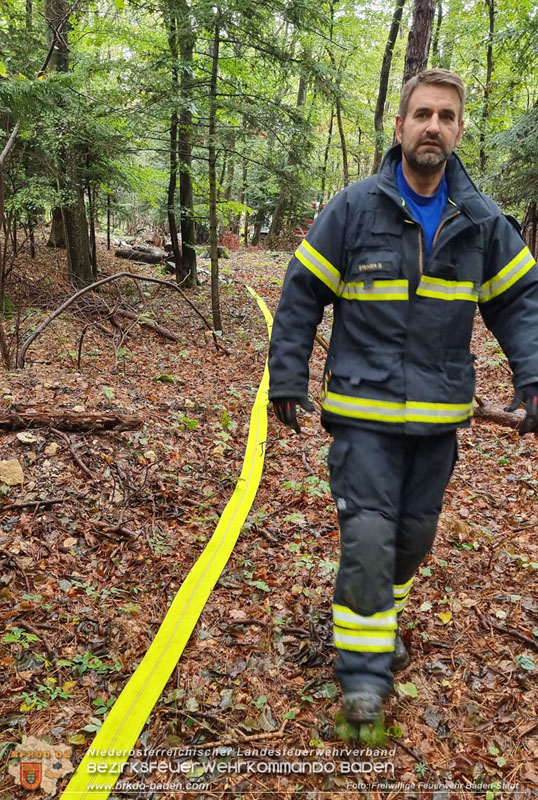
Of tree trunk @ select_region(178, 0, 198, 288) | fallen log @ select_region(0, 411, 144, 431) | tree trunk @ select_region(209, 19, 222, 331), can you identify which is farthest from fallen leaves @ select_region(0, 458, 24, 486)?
tree trunk @ select_region(178, 0, 198, 288)

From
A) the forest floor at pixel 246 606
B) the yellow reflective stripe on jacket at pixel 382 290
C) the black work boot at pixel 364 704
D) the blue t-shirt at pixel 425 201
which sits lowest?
the forest floor at pixel 246 606

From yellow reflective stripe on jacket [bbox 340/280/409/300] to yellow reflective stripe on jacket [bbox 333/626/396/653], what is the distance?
1506mm

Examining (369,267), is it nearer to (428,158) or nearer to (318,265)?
(318,265)

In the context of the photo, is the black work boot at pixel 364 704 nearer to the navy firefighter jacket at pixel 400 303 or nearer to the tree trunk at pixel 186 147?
the navy firefighter jacket at pixel 400 303

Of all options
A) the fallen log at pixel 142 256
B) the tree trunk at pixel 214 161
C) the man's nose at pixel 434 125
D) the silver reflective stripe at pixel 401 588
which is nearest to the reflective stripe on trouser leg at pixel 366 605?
the silver reflective stripe at pixel 401 588

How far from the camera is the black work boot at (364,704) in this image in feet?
6.82

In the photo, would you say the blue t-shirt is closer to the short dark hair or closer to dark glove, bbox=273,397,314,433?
the short dark hair

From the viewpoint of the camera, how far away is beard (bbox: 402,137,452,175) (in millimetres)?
2273

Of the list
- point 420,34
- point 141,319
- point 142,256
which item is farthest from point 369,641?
point 142,256

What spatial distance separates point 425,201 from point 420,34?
6141 millimetres

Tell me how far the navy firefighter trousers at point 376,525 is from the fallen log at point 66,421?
3036mm

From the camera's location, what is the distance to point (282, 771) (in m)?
2.15

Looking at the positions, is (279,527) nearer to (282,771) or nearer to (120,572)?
(120,572)

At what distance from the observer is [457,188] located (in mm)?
2354
